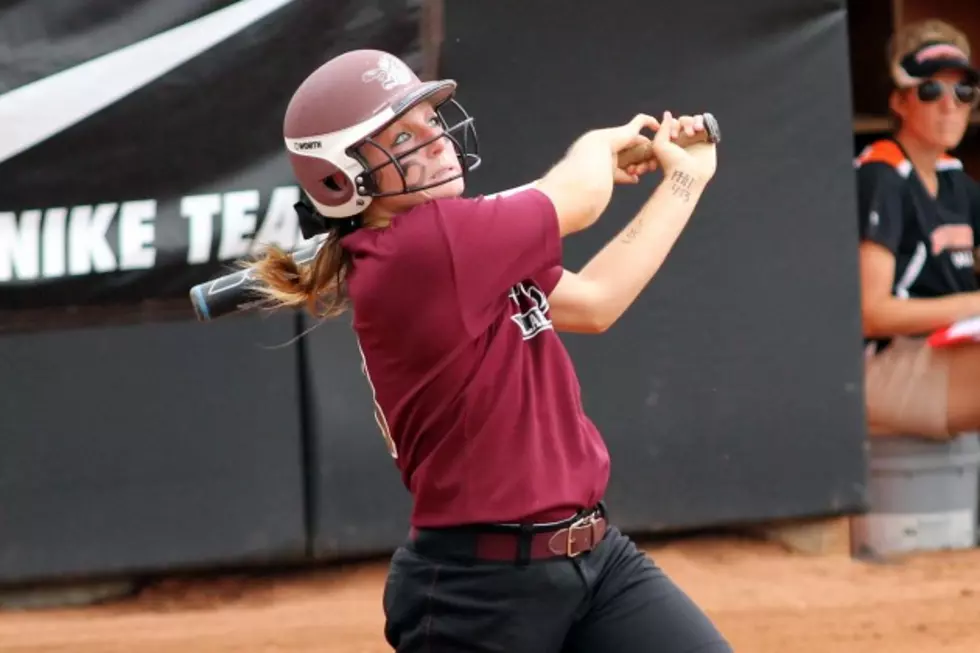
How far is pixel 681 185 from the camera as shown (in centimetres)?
241

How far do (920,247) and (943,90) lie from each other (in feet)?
1.92

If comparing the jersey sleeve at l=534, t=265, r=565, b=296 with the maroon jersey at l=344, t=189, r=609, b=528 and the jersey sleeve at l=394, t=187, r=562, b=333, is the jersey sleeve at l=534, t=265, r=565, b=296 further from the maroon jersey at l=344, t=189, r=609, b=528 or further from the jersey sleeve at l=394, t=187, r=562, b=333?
the jersey sleeve at l=394, t=187, r=562, b=333

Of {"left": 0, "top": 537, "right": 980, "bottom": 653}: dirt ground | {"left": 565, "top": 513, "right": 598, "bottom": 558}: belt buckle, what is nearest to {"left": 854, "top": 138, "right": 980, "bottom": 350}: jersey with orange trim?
{"left": 0, "top": 537, "right": 980, "bottom": 653}: dirt ground

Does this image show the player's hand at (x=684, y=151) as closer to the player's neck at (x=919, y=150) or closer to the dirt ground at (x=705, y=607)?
the dirt ground at (x=705, y=607)

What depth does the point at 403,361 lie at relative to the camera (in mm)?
2209

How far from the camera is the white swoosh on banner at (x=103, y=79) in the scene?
4.06 m

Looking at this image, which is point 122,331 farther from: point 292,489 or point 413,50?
point 413,50

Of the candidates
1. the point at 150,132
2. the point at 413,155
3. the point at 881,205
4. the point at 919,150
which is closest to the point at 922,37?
the point at 919,150

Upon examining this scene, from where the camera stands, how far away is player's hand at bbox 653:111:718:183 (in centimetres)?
243

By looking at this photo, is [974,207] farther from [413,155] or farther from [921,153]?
[413,155]

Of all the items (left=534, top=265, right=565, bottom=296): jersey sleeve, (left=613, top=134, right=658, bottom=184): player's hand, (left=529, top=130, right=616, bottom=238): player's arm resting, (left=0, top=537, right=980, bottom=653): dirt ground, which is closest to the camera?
(left=529, top=130, right=616, bottom=238): player's arm resting

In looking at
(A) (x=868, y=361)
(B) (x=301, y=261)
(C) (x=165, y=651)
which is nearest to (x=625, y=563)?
(B) (x=301, y=261)

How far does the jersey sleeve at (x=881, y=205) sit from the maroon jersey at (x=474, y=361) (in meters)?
2.81

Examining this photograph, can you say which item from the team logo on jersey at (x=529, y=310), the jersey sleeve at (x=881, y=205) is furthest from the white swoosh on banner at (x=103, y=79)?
the jersey sleeve at (x=881, y=205)
